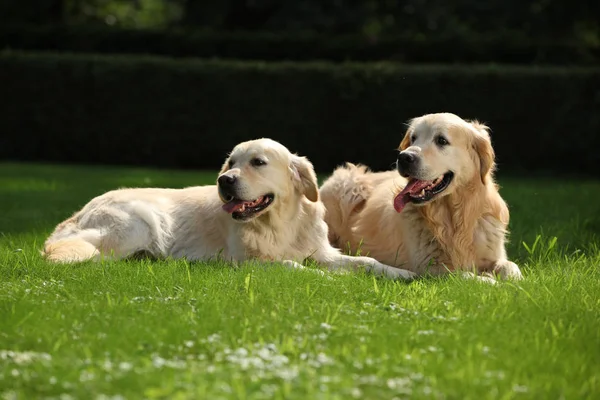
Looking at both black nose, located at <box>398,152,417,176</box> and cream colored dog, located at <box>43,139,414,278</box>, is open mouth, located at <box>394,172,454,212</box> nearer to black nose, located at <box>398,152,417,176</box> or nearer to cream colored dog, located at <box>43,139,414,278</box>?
black nose, located at <box>398,152,417,176</box>

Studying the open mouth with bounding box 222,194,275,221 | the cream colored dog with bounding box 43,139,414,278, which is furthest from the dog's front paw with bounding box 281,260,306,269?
the open mouth with bounding box 222,194,275,221

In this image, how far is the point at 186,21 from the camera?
21188 mm

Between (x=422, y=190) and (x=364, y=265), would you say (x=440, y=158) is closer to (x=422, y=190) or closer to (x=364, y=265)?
(x=422, y=190)

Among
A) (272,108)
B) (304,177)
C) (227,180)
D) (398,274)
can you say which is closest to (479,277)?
(398,274)

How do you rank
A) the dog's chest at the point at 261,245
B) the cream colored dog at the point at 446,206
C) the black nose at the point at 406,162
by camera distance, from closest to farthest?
1. the black nose at the point at 406,162
2. the cream colored dog at the point at 446,206
3. the dog's chest at the point at 261,245

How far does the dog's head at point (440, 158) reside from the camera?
573 centimetres

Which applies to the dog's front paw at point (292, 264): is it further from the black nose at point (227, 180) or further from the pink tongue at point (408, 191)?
the pink tongue at point (408, 191)

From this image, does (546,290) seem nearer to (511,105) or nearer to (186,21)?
(511,105)

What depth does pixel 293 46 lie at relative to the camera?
1708 cm

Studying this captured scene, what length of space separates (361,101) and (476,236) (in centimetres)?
825

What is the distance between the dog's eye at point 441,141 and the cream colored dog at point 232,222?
871 mm

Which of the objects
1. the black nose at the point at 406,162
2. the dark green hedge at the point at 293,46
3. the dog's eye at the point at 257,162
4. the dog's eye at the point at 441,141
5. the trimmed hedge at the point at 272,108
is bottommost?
the trimmed hedge at the point at 272,108

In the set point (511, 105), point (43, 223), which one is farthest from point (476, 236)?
point (511, 105)

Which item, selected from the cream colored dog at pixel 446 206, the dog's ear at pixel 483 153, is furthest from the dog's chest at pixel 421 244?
the dog's ear at pixel 483 153
